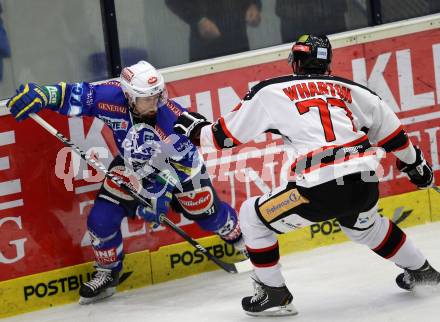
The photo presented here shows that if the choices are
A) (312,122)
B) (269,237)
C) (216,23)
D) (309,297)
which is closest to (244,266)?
(309,297)

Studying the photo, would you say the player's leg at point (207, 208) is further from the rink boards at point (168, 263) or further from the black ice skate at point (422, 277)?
the black ice skate at point (422, 277)

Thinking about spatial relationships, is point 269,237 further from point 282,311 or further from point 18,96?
point 18,96

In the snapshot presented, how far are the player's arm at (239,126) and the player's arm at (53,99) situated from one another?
792mm

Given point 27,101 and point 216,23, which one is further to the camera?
point 216,23

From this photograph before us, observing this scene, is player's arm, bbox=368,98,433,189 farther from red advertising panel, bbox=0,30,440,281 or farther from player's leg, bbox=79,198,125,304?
player's leg, bbox=79,198,125,304

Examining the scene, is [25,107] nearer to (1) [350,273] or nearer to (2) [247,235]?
(2) [247,235]

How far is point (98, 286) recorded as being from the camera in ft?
16.4

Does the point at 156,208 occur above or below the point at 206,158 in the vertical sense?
below

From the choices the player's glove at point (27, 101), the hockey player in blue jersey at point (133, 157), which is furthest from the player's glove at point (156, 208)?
the player's glove at point (27, 101)

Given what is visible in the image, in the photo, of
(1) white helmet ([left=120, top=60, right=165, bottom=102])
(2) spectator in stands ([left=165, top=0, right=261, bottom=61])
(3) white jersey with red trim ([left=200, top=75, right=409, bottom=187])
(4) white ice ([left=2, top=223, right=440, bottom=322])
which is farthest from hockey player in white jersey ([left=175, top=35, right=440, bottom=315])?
(2) spectator in stands ([left=165, top=0, right=261, bottom=61])

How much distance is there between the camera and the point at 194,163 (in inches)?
201

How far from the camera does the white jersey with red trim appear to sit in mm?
4109

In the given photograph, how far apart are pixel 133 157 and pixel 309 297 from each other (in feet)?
3.50

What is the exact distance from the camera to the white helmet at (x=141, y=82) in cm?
478
